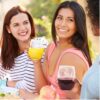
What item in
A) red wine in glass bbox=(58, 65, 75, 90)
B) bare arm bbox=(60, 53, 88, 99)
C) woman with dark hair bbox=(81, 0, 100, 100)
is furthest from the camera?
bare arm bbox=(60, 53, 88, 99)

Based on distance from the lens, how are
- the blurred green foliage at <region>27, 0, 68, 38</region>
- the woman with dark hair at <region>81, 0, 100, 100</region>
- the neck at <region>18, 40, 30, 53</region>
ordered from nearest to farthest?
the woman with dark hair at <region>81, 0, 100, 100</region>
the neck at <region>18, 40, 30, 53</region>
the blurred green foliage at <region>27, 0, 68, 38</region>

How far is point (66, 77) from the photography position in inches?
59.9

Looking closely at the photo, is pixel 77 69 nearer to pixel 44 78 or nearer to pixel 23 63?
pixel 44 78

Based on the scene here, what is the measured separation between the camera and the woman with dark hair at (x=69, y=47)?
167cm

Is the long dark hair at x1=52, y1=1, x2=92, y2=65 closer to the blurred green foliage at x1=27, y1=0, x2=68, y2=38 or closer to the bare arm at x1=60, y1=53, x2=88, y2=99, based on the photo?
the bare arm at x1=60, y1=53, x2=88, y2=99

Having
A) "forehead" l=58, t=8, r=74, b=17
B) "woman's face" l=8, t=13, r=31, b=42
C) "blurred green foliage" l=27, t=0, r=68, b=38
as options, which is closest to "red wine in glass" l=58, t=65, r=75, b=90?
"forehead" l=58, t=8, r=74, b=17

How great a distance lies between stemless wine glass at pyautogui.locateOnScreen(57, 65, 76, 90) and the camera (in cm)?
149

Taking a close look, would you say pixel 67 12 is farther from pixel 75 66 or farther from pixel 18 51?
pixel 18 51

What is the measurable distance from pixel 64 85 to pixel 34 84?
37 centimetres

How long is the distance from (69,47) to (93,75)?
2.32 ft

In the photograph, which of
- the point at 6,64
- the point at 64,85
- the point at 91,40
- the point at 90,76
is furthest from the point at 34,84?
the point at 90,76

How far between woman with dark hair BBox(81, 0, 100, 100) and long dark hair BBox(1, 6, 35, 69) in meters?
0.96

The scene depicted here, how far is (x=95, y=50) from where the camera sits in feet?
7.29

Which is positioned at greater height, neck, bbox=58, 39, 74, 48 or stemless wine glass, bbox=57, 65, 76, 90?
neck, bbox=58, 39, 74, 48
